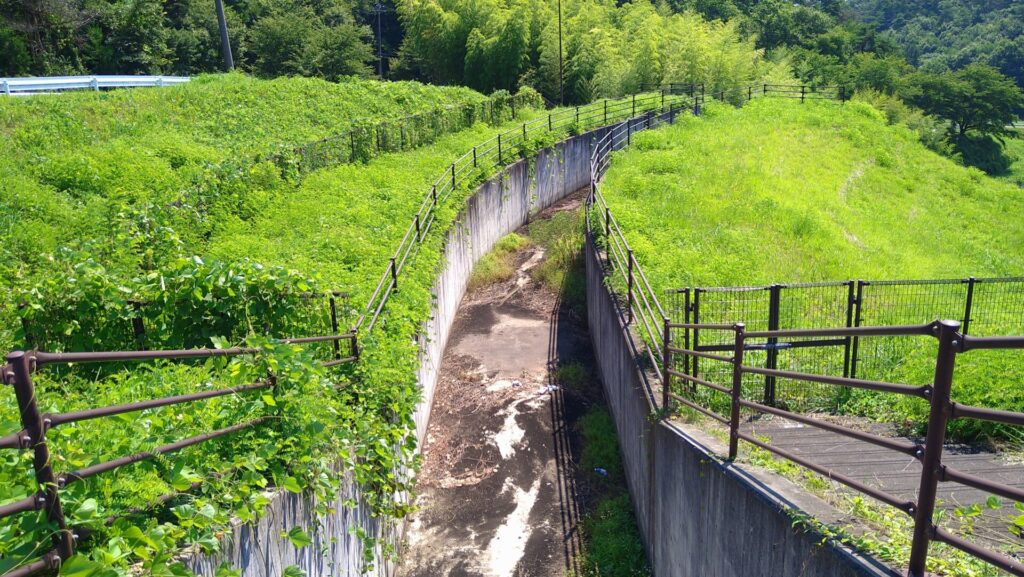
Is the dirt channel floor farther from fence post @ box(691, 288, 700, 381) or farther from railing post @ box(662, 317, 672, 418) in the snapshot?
fence post @ box(691, 288, 700, 381)

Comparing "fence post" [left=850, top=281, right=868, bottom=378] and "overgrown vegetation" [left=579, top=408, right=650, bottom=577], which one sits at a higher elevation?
"fence post" [left=850, top=281, right=868, bottom=378]

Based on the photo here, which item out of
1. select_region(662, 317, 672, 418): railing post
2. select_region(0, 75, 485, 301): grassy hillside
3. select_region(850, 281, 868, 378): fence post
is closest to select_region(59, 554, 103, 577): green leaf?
select_region(662, 317, 672, 418): railing post

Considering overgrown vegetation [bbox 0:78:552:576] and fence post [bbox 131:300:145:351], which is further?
fence post [bbox 131:300:145:351]

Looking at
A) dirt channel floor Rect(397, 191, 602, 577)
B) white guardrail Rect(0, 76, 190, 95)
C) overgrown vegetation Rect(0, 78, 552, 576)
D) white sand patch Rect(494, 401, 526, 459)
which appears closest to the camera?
overgrown vegetation Rect(0, 78, 552, 576)

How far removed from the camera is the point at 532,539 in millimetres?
8305

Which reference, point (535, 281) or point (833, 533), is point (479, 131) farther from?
point (833, 533)

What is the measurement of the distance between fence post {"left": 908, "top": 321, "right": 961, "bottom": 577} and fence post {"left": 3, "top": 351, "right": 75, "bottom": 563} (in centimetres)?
346

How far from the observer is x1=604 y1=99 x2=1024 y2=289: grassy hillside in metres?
12.4

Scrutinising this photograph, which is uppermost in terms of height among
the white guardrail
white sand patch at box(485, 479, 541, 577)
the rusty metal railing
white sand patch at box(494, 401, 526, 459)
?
the white guardrail

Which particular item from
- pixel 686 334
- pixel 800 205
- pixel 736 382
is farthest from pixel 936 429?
pixel 800 205

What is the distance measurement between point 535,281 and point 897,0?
168m

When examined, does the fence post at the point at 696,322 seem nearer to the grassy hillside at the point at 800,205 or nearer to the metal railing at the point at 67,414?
the grassy hillside at the point at 800,205

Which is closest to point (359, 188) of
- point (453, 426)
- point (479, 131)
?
point (453, 426)

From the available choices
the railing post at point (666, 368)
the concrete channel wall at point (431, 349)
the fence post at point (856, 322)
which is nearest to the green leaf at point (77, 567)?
the concrete channel wall at point (431, 349)
